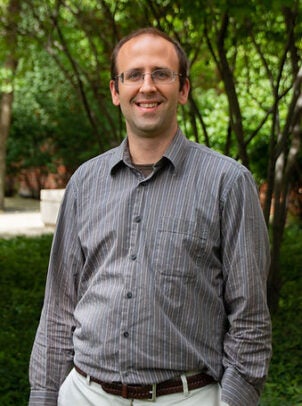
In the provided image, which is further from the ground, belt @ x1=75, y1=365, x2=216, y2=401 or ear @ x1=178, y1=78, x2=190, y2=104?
ear @ x1=178, y1=78, x2=190, y2=104

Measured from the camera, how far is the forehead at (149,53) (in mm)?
2467

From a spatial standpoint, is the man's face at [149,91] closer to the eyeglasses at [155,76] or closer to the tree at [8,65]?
the eyeglasses at [155,76]

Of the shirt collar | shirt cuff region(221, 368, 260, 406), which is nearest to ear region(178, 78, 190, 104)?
the shirt collar

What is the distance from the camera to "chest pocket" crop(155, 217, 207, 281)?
7.67ft

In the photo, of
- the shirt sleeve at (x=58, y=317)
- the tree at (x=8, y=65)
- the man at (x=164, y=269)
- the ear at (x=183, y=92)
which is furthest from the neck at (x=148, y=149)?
the tree at (x=8, y=65)

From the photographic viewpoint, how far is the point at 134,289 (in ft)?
7.72

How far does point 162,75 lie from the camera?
2.48 m

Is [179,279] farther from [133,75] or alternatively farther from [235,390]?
[133,75]

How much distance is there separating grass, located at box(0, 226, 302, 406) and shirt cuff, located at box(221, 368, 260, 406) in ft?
11.0

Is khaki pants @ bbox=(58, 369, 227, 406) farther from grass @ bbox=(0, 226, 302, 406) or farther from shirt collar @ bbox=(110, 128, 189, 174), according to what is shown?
grass @ bbox=(0, 226, 302, 406)

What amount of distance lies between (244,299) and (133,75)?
740mm

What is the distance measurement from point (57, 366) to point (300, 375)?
13.6ft

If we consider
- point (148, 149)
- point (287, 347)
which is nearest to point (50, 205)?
point (287, 347)

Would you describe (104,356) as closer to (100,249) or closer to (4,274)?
(100,249)
